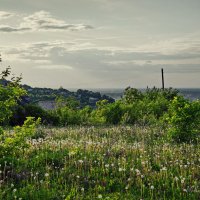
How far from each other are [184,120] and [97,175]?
941cm

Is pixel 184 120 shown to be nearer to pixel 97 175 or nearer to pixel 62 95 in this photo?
pixel 97 175

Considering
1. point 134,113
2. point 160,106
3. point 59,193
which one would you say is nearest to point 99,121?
point 134,113

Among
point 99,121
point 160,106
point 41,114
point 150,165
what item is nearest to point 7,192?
point 150,165

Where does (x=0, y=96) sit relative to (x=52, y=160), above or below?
above

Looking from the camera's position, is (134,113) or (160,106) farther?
(160,106)

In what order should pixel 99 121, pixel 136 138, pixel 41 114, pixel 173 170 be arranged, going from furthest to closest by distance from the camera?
pixel 41 114
pixel 99 121
pixel 136 138
pixel 173 170

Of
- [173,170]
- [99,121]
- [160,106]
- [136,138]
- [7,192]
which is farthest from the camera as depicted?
[160,106]

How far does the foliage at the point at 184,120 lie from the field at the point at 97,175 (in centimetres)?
407

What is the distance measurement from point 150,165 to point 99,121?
20.6 metres

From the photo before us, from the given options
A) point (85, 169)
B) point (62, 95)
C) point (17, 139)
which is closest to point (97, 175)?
point (85, 169)

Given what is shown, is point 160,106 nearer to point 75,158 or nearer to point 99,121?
point 99,121

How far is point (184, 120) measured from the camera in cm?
2061

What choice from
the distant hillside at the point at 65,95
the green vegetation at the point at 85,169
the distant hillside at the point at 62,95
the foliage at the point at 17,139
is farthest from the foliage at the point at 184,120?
the distant hillside at the point at 65,95

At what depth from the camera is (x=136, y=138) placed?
2105cm
